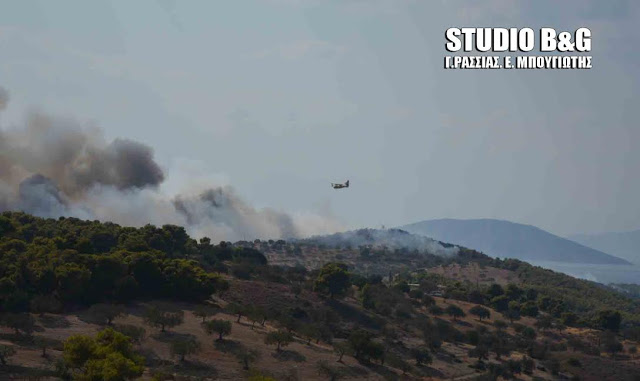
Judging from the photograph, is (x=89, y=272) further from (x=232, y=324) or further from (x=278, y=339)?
(x=278, y=339)

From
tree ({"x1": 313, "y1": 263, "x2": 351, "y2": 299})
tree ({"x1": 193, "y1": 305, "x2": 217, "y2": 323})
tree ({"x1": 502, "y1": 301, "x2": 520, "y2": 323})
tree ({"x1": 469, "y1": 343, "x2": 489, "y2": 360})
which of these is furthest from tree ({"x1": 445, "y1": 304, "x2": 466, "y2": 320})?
tree ({"x1": 193, "y1": 305, "x2": 217, "y2": 323})

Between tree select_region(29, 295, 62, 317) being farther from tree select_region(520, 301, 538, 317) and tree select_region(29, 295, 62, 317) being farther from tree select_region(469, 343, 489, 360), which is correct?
tree select_region(520, 301, 538, 317)

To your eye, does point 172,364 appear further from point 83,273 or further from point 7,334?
point 83,273

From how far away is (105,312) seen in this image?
3489 inches

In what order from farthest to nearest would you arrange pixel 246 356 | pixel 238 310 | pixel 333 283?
pixel 333 283, pixel 238 310, pixel 246 356

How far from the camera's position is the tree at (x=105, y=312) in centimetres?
8656

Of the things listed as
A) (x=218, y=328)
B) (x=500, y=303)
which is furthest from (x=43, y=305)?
(x=500, y=303)

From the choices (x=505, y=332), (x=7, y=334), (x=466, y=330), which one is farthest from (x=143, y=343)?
(x=505, y=332)

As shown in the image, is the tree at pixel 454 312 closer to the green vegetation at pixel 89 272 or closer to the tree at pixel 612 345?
the tree at pixel 612 345

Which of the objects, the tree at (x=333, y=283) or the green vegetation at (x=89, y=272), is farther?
the tree at (x=333, y=283)

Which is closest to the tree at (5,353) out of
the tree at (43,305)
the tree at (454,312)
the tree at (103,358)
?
the tree at (103,358)

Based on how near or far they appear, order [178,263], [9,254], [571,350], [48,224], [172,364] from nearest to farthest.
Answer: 1. [172,364]
2. [9,254]
3. [178,263]
4. [571,350]
5. [48,224]

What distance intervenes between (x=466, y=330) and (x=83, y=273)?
7412 centimetres

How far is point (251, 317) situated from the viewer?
332 ft
